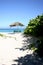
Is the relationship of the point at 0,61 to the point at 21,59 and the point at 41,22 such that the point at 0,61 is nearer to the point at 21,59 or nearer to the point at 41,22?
the point at 21,59

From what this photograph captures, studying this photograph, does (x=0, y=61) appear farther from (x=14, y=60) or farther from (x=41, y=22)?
(x=41, y=22)

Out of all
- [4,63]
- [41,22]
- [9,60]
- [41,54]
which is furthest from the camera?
[41,22]

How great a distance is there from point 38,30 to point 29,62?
32.4 feet

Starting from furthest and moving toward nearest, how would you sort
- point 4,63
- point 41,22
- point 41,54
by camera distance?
point 41,22
point 41,54
point 4,63

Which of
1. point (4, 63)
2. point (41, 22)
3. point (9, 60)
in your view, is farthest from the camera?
point (41, 22)

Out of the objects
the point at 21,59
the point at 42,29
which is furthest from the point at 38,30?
the point at 21,59

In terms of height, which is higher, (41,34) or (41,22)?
(41,22)

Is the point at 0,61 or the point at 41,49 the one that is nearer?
the point at 0,61

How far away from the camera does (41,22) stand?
15.4 metres

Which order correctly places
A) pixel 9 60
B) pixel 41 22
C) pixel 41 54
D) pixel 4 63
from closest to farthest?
pixel 4 63
pixel 9 60
pixel 41 54
pixel 41 22

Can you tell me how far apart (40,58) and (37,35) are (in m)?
9.73

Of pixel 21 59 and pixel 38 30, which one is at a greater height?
pixel 38 30

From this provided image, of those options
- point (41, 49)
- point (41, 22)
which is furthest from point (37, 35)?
point (41, 49)

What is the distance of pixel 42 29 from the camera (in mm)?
15445
